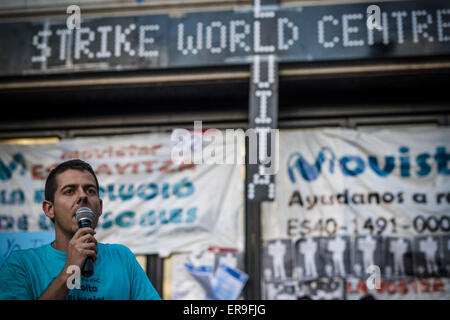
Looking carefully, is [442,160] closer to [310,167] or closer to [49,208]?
[310,167]

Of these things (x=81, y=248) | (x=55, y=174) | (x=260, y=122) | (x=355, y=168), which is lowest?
(x=81, y=248)

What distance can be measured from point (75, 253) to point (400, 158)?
4.94m

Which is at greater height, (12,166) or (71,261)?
(12,166)

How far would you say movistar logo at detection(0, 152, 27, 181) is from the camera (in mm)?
7016

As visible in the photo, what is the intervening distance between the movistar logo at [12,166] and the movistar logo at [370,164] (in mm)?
3346

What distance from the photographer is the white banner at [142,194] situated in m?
6.61

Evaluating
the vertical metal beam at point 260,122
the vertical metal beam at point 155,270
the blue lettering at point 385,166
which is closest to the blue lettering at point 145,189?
the vertical metal beam at point 155,270

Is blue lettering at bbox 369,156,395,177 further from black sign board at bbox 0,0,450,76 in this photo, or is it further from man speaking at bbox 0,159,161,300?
man speaking at bbox 0,159,161,300

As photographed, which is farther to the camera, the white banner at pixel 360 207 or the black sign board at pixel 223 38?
the white banner at pixel 360 207

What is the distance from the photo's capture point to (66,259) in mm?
2592

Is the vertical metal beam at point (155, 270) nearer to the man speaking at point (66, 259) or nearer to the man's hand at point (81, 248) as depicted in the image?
the man speaking at point (66, 259)

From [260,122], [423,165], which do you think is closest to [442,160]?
[423,165]

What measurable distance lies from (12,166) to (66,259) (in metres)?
4.89

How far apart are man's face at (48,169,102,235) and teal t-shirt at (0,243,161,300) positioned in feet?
0.52
